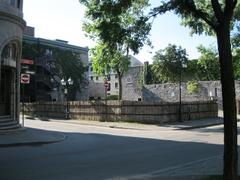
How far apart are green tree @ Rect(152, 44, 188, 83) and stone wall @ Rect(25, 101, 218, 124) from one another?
21265 mm

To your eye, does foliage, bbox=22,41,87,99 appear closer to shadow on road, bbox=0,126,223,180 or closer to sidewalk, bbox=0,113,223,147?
sidewalk, bbox=0,113,223,147

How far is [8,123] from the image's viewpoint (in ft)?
78.0

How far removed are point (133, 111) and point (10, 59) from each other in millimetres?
11664

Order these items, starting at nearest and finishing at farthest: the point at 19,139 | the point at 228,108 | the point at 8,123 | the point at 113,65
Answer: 1. the point at 228,108
2. the point at 19,139
3. the point at 8,123
4. the point at 113,65

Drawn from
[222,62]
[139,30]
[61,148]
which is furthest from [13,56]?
[222,62]

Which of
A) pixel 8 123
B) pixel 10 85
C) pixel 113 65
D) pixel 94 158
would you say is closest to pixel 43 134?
pixel 8 123

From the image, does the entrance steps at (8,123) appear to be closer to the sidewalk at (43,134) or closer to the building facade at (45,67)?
the sidewalk at (43,134)

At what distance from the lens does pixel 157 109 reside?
31906 mm

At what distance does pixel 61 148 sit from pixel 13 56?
353 inches

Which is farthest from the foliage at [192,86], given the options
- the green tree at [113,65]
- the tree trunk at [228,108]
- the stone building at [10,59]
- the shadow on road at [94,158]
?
the tree trunk at [228,108]

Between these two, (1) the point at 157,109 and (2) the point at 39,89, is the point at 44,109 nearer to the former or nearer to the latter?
(1) the point at 157,109

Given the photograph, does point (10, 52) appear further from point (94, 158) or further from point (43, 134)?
point (94, 158)

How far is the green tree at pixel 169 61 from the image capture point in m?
60.1

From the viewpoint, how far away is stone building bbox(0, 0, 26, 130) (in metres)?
23.0
